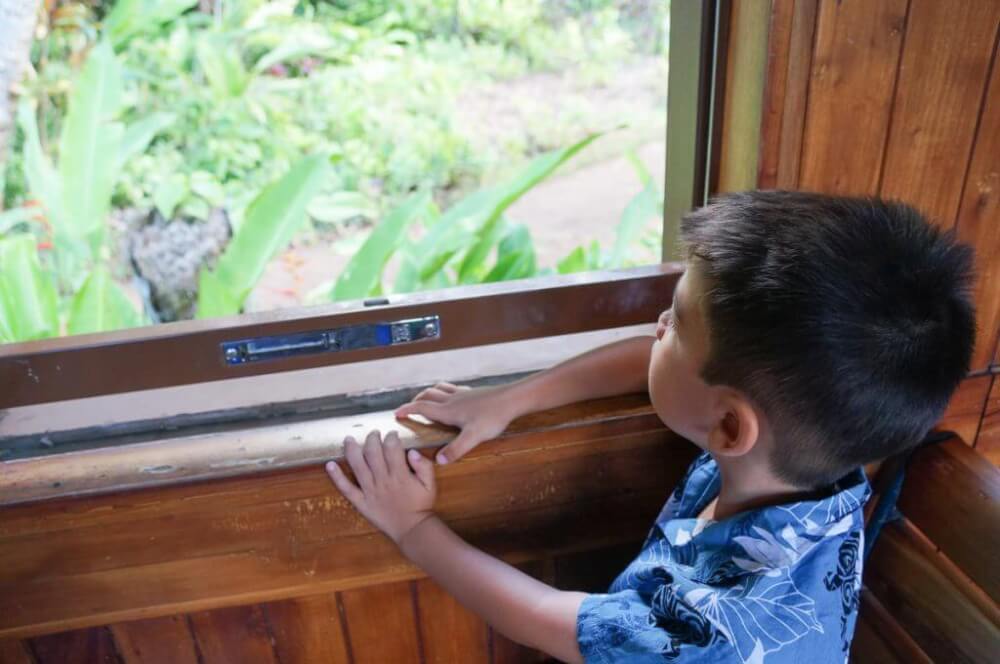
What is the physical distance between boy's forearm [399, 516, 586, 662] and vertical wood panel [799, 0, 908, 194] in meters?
0.49

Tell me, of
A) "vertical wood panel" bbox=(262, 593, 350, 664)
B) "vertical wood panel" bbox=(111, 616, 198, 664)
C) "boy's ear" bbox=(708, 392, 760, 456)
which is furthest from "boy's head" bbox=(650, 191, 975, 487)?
"vertical wood panel" bbox=(111, 616, 198, 664)

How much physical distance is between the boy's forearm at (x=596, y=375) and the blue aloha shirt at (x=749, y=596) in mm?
190

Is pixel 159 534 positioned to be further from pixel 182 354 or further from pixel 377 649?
pixel 377 649

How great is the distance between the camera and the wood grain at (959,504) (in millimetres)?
804

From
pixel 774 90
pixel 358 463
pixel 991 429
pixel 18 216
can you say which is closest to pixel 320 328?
pixel 358 463

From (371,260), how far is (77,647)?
860 mm

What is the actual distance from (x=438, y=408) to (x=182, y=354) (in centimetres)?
27

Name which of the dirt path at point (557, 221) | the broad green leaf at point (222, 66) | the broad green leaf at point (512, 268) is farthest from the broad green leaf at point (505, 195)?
the broad green leaf at point (222, 66)

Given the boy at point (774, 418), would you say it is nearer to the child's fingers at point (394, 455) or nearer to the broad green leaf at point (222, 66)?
the child's fingers at point (394, 455)

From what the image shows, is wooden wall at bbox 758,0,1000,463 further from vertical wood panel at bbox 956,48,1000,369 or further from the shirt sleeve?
the shirt sleeve

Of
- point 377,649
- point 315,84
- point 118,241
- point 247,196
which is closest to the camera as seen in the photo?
point 377,649

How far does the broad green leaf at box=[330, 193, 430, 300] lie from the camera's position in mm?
1509

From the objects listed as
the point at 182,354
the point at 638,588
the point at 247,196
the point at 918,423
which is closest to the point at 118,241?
the point at 247,196

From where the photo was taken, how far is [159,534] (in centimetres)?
76
